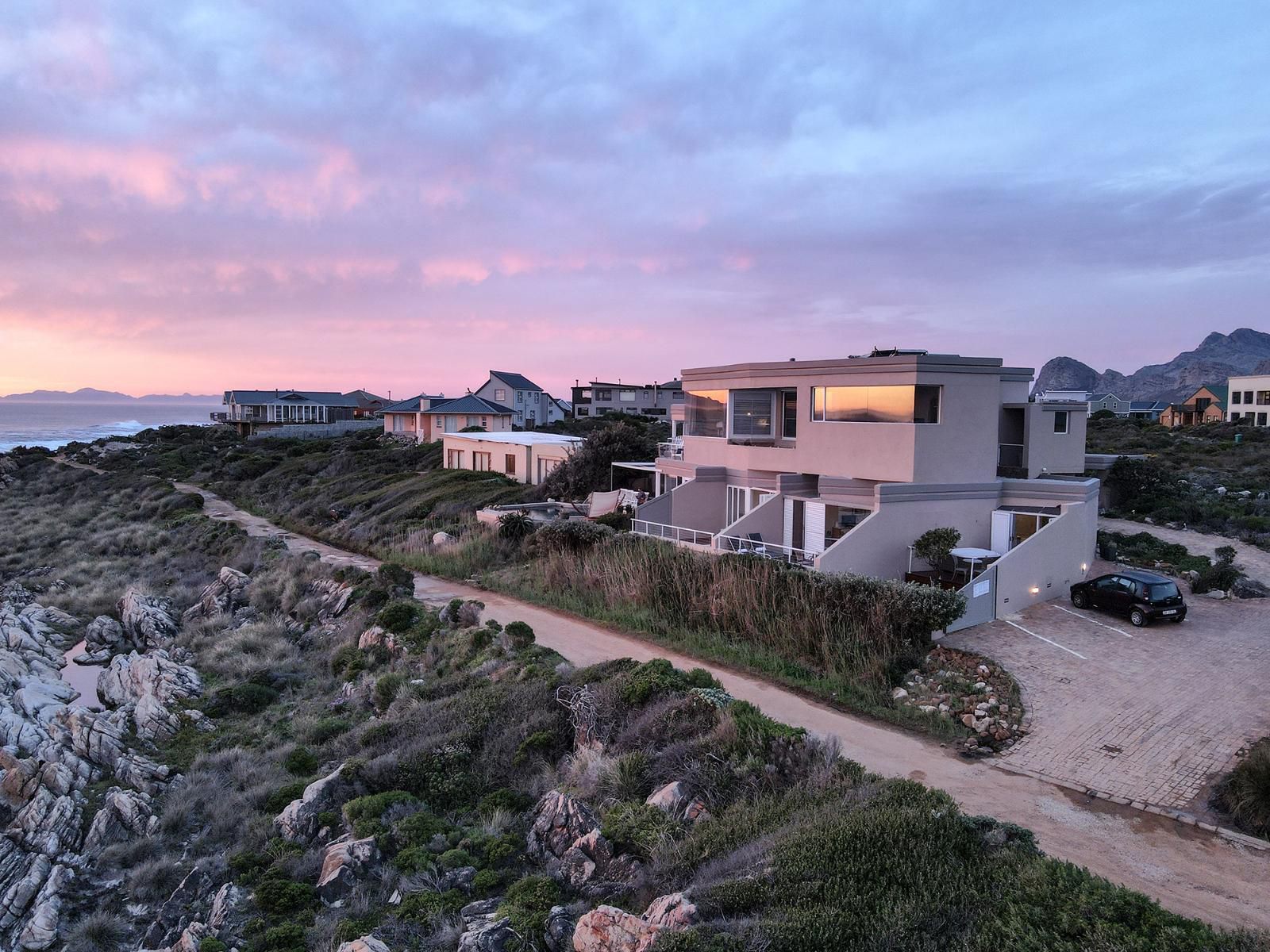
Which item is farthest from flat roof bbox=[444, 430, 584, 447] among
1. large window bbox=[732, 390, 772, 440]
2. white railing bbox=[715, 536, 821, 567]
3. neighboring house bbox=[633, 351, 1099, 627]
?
white railing bbox=[715, 536, 821, 567]

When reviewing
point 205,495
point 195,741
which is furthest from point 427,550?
point 205,495

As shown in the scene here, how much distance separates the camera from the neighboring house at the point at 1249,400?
233ft

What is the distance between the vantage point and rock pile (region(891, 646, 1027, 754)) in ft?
36.9

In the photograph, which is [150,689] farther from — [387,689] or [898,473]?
[898,473]

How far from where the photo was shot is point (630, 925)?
6.54 metres

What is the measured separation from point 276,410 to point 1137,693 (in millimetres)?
95376

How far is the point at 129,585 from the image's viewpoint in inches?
1079

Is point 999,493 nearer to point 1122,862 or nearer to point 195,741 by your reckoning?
point 1122,862

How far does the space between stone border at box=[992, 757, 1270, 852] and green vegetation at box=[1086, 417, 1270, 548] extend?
19922 millimetres

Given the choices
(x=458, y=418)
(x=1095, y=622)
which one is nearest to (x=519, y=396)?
(x=458, y=418)

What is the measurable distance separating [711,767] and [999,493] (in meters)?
14.4

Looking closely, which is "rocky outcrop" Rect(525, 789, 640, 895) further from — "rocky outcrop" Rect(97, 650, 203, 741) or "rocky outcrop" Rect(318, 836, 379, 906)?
"rocky outcrop" Rect(97, 650, 203, 741)

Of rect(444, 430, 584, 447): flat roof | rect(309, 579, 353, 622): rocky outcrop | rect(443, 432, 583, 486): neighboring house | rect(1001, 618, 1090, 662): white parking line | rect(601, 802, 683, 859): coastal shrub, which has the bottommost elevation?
rect(309, 579, 353, 622): rocky outcrop

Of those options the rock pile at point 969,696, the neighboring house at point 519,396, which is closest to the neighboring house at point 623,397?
the neighboring house at point 519,396
